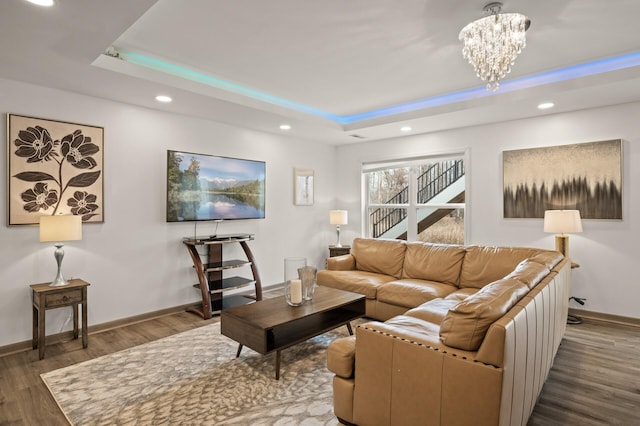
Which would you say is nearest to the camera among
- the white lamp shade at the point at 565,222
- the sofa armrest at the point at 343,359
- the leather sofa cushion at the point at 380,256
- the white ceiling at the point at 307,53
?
the sofa armrest at the point at 343,359

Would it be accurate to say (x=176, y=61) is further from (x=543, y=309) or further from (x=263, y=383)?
(x=543, y=309)

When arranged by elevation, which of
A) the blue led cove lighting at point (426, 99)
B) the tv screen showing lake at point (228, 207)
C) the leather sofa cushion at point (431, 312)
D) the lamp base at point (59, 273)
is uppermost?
the blue led cove lighting at point (426, 99)

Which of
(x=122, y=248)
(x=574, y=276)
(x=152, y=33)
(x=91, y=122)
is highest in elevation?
(x=152, y=33)

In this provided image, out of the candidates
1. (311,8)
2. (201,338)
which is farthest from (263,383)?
(311,8)

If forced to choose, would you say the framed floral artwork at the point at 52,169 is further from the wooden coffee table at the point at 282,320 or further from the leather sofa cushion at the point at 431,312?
the leather sofa cushion at the point at 431,312

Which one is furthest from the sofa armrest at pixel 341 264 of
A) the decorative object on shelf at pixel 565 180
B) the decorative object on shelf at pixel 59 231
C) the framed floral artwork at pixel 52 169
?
the decorative object on shelf at pixel 59 231

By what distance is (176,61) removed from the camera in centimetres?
320

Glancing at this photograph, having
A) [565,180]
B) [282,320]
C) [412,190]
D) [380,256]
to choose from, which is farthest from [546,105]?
[282,320]

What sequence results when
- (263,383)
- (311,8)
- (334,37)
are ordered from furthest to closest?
(334,37) → (263,383) → (311,8)

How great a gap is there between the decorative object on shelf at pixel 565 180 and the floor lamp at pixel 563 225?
0.31m

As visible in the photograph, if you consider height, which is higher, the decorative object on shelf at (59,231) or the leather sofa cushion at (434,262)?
the decorative object on shelf at (59,231)

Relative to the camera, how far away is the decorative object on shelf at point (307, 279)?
3.07 meters

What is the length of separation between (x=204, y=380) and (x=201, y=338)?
2.89 feet

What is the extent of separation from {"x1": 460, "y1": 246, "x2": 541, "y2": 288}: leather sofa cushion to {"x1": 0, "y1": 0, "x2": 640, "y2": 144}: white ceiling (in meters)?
1.62
